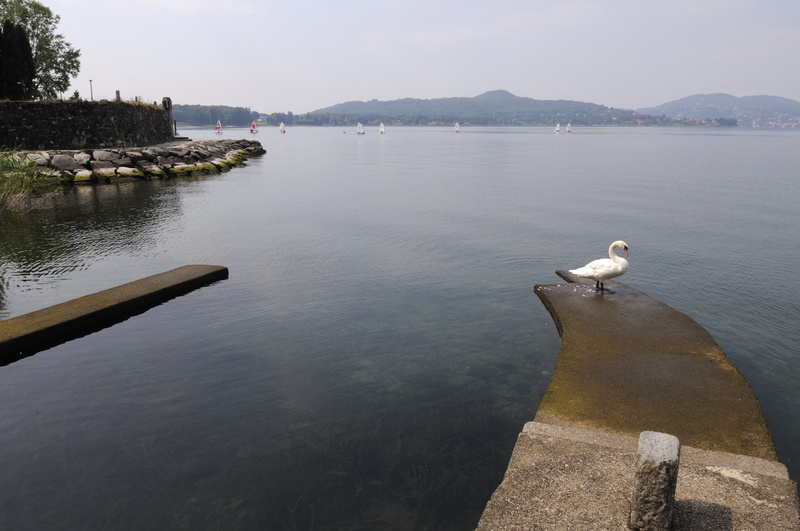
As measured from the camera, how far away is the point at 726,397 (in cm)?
831

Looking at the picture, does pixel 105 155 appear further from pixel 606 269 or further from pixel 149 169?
pixel 606 269

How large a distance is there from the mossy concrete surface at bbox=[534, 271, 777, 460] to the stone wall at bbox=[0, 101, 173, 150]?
47652 millimetres

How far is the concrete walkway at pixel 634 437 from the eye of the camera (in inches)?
216

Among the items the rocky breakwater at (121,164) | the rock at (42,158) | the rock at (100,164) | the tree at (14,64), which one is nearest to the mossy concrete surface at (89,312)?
the rocky breakwater at (121,164)

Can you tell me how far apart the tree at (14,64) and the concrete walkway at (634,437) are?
59960mm

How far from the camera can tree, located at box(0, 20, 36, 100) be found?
5044 cm

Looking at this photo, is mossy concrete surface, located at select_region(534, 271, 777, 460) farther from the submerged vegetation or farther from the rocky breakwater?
the rocky breakwater

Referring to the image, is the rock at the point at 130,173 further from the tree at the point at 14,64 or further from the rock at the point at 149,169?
the tree at the point at 14,64

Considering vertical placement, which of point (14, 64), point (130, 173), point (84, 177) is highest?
point (14, 64)

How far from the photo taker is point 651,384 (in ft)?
28.9

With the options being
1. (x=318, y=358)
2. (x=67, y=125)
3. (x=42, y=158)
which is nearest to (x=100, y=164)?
(x=42, y=158)

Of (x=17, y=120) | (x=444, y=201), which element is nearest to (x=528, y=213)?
(x=444, y=201)

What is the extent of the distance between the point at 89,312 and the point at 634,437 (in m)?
12.0

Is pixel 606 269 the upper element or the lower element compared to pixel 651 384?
upper
